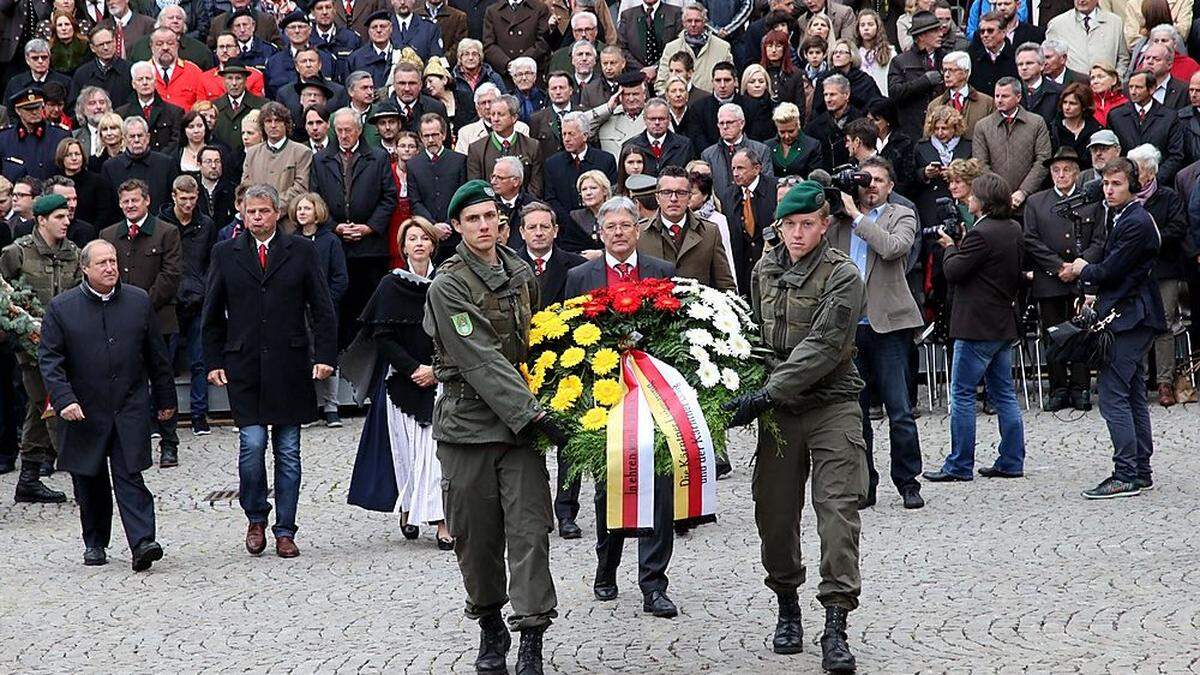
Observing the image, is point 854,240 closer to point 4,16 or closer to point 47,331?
point 47,331

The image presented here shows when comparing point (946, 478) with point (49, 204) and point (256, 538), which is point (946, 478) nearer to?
point (256, 538)

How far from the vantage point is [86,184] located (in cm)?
1605

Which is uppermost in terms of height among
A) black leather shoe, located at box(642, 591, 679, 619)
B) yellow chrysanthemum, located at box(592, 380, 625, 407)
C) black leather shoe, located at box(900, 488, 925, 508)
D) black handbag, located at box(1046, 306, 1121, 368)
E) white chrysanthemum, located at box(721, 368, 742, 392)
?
black handbag, located at box(1046, 306, 1121, 368)

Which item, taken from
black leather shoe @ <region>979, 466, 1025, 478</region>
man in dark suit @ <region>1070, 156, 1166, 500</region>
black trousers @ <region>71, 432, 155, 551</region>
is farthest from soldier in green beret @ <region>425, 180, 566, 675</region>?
black leather shoe @ <region>979, 466, 1025, 478</region>

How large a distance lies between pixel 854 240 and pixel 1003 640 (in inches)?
156

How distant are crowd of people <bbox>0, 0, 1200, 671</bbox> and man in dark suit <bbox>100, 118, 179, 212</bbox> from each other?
0.03 m

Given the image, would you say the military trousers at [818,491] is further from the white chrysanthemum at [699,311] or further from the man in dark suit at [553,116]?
the man in dark suit at [553,116]

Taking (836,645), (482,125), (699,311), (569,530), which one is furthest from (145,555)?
(482,125)

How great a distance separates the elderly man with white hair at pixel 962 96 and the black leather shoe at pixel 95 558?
890cm

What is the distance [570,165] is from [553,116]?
117cm

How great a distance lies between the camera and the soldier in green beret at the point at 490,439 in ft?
26.3

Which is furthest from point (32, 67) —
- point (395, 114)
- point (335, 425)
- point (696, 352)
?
point (696, 352)

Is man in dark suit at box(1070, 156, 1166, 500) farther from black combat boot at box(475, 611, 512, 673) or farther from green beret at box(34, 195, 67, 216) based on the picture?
green beret at box(34, 195, 67, 216)

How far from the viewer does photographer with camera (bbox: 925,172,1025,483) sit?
41.9 ft
